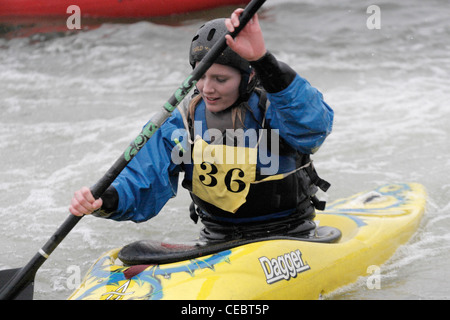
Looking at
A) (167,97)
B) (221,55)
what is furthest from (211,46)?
(167,97)

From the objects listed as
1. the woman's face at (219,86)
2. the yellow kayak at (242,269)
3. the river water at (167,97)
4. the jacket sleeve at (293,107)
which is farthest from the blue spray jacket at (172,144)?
the river water at (167,97)

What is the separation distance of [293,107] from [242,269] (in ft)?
2.37

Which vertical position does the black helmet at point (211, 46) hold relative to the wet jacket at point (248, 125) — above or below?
above

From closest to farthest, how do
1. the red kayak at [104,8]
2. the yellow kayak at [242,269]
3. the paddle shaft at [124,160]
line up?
the paddle shaft at [124,160], the yellow kayak at [242,269], the red kayak at [104,8]

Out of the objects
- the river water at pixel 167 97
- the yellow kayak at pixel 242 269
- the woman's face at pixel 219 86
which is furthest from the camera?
the river water at pixel 167 97

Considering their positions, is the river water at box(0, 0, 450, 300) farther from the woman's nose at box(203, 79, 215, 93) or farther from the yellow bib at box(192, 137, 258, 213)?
the woman's nose at box(203, 79, 215, 93)

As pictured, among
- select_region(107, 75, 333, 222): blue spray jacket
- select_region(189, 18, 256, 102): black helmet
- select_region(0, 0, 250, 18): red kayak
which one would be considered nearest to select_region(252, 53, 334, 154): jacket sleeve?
select_region(107, 75, 333, 222): blue spray jacket

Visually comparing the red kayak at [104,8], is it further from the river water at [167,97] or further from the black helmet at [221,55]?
the black helmet at [221,55]

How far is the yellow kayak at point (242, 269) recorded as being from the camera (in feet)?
9.21

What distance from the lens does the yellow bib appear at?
119 inches

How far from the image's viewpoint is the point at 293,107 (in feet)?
9.20

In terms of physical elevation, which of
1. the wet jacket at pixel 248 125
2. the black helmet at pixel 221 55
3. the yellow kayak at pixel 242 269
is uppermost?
the black helmet at pixel 221 55

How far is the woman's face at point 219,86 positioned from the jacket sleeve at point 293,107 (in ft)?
0.60
